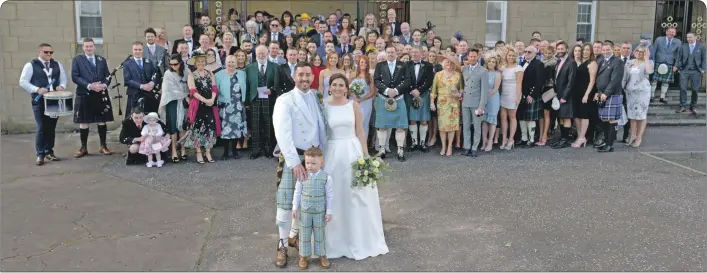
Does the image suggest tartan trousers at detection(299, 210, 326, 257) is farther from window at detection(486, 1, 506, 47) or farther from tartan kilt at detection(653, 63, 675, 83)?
tartan kilt at detection(653, 63, 675, 83)

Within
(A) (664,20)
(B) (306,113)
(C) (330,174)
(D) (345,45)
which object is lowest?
(C) (330,174)

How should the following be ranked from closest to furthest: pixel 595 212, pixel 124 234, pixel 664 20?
pixel 124 234
pixel 595 212
pixel 664 20

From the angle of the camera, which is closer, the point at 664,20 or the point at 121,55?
the point at 121,55

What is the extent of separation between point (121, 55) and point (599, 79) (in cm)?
934

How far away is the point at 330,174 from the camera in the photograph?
5148 millimetres

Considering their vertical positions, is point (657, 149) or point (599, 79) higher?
point (599, 79)

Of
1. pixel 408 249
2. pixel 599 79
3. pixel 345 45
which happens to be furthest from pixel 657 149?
pixel 408 249

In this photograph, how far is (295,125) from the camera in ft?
16.3

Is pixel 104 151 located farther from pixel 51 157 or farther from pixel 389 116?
pixel 389 116

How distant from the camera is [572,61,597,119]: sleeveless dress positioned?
10000 millimetres

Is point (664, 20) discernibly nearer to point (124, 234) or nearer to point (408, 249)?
point (408, 249)

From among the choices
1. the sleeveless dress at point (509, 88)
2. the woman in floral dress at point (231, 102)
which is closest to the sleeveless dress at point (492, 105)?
the sleeveless dress at point (509, 88)

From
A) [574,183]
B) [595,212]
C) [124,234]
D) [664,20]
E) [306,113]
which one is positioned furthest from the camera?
[664,20]

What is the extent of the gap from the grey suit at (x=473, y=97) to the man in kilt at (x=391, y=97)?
0.96 m
